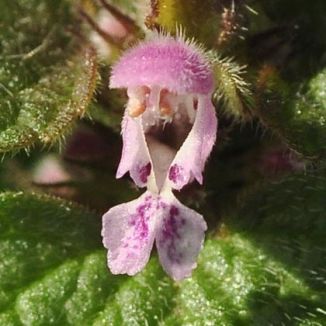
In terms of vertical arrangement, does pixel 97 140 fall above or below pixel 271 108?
below

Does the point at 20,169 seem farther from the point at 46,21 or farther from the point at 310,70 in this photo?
the point at 310,70

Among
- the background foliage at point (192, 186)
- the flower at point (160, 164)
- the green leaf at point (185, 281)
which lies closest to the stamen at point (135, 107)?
the flower at point (160, 164)

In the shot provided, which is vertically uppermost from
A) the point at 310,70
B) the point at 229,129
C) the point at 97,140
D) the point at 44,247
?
the point at 310,70

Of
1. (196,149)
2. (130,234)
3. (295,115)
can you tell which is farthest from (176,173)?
(295,115)

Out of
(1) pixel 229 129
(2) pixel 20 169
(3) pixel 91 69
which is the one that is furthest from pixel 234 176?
(2) pixel 20 169

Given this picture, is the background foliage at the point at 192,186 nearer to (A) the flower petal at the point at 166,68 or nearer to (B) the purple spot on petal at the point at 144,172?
(A) the flower petal at the point at 166,68

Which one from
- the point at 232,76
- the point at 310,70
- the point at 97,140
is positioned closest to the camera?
the point at 232,76
